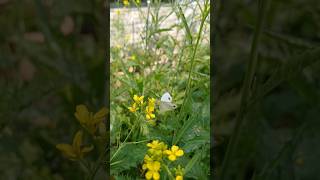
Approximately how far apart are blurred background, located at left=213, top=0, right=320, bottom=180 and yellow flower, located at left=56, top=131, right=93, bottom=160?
0.15m

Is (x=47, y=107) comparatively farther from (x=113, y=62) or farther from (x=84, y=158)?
(x=113, y=62)

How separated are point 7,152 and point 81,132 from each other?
9cm

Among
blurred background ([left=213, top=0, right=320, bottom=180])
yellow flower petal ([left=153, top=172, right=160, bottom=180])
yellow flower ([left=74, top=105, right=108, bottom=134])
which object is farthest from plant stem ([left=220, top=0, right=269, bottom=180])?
yellow flower petal ([left=153, top=172, right=160, bottom=180])

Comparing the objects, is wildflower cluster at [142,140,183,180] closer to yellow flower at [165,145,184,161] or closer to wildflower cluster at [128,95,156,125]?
yellow flower at [165,145,184,161]

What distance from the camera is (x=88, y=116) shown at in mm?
473

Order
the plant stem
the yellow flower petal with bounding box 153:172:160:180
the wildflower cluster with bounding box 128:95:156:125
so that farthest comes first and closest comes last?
the wildflower cluster with bounding box 128:95:156:125 < the yellow flower petal with bounding box 153:172:160:180 < the plant stem

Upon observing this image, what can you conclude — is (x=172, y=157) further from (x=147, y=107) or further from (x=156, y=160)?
(x=147, y=107)

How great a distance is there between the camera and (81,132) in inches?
19.1

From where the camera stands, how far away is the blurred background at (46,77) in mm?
455

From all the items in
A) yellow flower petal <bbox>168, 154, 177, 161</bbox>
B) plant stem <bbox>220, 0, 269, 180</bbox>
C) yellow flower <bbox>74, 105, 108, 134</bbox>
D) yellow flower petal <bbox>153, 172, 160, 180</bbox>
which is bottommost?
yellow flower petal <bbox>153, 172, 160, 180</bbox>

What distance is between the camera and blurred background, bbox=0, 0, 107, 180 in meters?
0.46

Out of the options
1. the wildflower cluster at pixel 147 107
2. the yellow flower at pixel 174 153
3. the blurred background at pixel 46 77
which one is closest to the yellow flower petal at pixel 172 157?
the yellow flower at pixel 174 153

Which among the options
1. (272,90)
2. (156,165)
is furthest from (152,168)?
(272,90)

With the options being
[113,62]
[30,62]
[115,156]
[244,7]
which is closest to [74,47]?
[30,62]
